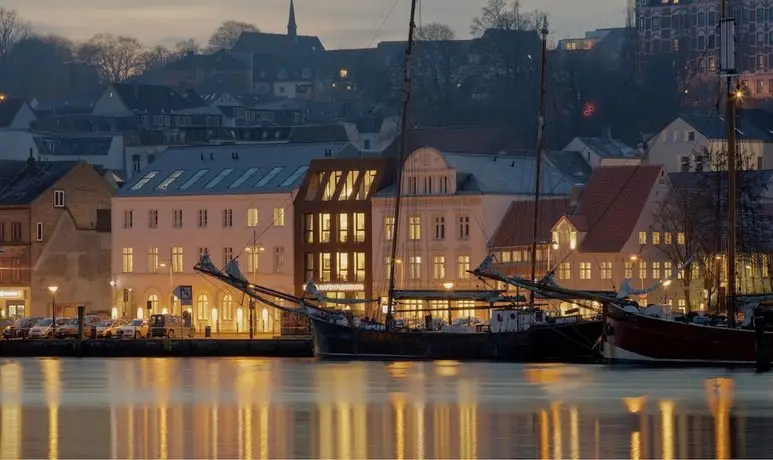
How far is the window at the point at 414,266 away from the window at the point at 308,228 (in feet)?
25.5

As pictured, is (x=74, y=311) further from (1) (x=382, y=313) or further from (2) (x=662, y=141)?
(2) (x=662, y=141)

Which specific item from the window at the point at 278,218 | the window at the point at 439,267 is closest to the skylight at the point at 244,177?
the window at the point at 278,218

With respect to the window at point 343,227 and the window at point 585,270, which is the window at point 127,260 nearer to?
the window at point 343,227

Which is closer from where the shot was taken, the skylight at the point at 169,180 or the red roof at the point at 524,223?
the red roof at the point at 524,223

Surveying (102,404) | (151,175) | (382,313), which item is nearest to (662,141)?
(151,175)

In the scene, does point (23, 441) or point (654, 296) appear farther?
point (654, 296)

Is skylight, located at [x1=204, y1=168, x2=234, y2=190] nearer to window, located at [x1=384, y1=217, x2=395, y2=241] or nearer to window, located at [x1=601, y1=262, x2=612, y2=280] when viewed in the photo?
window, located at [x1=384, y1=217, x2=395, y2=241]

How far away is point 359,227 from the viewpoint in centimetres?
15000

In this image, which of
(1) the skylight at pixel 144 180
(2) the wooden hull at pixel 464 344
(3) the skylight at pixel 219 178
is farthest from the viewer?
(1) the skylight at pixel 144 180

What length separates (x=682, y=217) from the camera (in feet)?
464

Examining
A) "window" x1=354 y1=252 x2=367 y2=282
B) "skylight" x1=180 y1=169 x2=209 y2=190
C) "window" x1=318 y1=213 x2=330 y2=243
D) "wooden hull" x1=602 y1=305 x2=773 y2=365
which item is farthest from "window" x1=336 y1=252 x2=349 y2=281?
"wooden hull" x1=602 y1=305 x2=773 y2=365

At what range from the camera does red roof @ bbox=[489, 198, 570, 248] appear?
143m

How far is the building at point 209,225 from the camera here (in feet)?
500

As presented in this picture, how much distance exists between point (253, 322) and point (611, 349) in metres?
36.8
